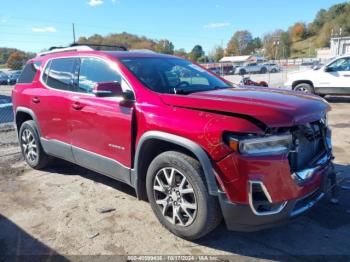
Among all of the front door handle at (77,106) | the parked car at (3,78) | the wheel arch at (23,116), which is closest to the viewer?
the front door handle at (77,106)

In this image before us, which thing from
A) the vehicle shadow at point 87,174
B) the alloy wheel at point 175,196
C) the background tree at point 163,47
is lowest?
the vehicle shadow at point 87,174

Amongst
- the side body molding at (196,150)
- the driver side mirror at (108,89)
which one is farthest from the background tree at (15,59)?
the side body molding at (196,150)

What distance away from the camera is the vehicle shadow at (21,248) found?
3199 millimetres

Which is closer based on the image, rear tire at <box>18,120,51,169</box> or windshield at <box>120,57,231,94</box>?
windshield at <box>120,57,231,94</box>

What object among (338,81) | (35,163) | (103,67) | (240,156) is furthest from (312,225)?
(338,81)

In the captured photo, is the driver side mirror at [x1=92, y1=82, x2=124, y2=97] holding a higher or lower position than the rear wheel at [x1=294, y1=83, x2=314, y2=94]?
higher

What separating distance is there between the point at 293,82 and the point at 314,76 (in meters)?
0.81

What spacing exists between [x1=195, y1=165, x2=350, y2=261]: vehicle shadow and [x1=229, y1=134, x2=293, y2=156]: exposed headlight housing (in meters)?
0.75

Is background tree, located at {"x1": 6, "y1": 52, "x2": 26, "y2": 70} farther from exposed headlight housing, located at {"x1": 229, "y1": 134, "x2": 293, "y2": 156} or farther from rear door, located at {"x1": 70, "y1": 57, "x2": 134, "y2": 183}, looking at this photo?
exposed headlight housing, located at {"x1": 229, "y1": 134, "x2": 293, "y2": 156}

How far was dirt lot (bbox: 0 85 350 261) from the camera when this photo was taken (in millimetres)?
3270

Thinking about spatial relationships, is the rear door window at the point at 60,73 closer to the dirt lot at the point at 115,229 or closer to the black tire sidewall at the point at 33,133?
the black tire sidewall at the point at 33,133

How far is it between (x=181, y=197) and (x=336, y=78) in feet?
35.2

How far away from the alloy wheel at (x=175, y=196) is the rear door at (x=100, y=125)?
1.60 feet

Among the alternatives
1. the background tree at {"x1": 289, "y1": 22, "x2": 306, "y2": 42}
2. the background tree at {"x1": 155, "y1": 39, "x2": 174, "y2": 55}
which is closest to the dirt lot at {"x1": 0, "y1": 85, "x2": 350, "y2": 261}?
the background tree at {"x1": 155, "y1": 39, "x2": 174, "y2": 55}
